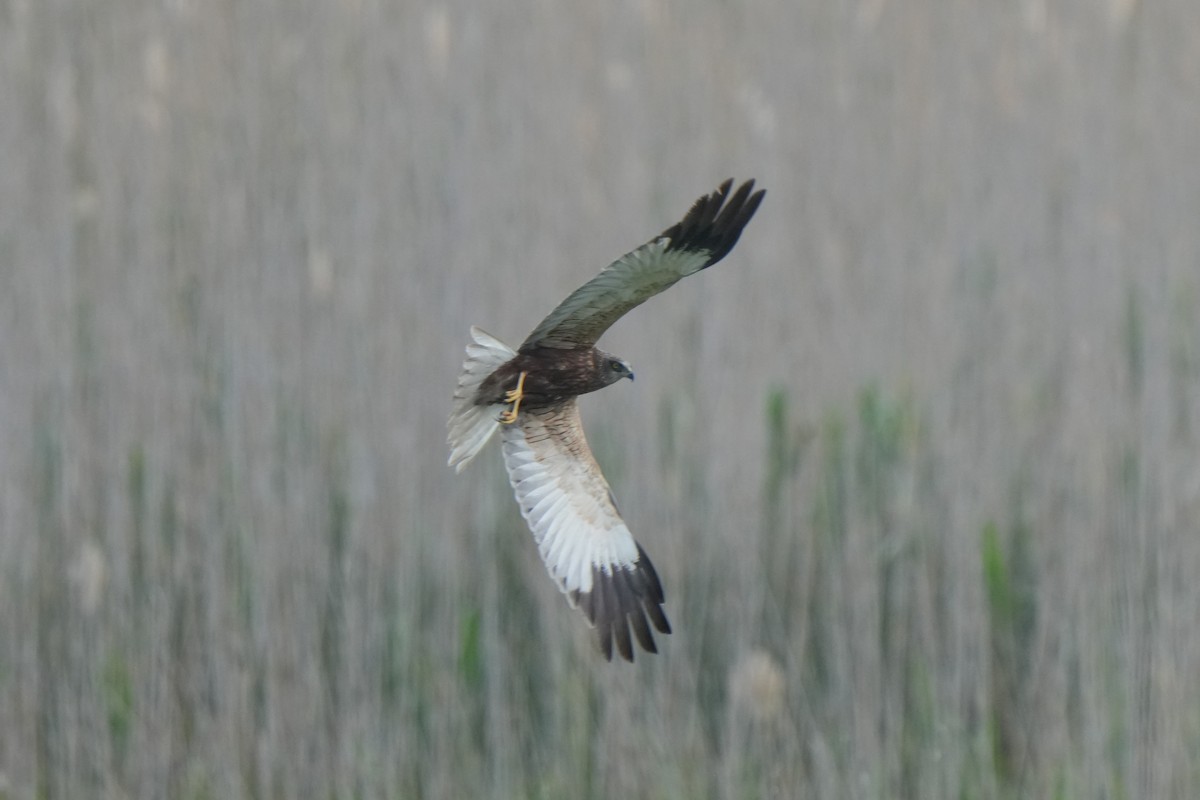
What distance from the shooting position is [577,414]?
4.97 ft

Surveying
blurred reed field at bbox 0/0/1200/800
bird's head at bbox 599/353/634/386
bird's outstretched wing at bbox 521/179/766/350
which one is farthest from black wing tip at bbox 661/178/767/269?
blurred reed field at bbox 0/0/1200/800

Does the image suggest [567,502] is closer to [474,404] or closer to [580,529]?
[580,529]

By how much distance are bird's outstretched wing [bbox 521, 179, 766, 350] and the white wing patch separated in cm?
21

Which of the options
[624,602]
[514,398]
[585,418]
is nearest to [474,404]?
[514,398]

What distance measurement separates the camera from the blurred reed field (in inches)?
90.7

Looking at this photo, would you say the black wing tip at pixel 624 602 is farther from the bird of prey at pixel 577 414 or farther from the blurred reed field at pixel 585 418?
the blurred reed field at pixel 585 418

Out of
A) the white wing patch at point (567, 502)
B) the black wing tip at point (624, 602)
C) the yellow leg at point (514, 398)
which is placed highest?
the yellow leg at point (514, 398)

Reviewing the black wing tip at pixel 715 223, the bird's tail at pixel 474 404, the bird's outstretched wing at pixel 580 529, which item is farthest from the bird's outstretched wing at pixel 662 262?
the bird's outstretched wing at pixel 580 529

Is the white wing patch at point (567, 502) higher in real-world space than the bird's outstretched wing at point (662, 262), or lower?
lower

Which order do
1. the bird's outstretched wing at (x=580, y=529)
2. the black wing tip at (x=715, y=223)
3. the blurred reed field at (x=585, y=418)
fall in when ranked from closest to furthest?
the black wing tip at (x=715, y=223)
the bird's outstretched wing at (x=580, y=529)
the blurred reed field at (x=585, y=418)

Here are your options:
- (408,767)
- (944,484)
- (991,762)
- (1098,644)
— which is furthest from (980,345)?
(408,767)

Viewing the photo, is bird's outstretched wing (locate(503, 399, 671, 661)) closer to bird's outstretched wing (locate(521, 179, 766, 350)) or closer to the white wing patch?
the white wing patch

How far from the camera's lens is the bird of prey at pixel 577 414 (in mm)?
1274

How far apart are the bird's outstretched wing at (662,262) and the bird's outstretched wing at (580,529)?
0.21 m
